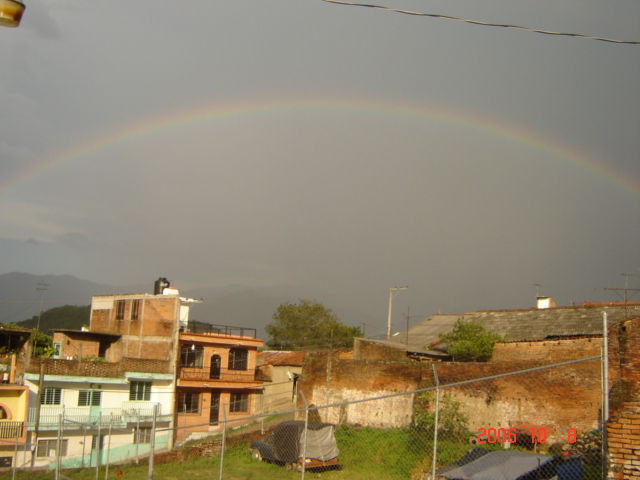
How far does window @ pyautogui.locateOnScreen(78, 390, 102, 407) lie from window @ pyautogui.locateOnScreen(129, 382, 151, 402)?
241 cm

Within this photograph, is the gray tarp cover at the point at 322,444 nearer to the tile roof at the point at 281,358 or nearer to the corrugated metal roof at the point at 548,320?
the corrugated metal roof at the point at 548,320

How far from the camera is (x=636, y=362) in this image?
12719 millimetres

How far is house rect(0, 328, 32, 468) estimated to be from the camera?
89.1 feet

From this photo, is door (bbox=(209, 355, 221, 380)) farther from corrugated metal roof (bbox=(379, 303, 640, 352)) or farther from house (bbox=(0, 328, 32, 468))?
corrugated metal roof (bbox=(379, 303, 640, 352))

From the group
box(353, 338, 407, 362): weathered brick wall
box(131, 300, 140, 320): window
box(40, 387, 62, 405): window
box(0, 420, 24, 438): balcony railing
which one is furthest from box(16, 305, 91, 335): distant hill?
box(353, 338, 407, 362): weathered brick wall

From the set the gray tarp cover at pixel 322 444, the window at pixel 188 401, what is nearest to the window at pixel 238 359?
the window at pixel 188 401

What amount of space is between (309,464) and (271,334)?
183 ft

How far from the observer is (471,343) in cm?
2850

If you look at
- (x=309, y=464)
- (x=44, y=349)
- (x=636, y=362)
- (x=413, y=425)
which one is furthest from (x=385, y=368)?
(x=44, y=349)

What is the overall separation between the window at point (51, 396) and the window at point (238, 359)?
1155 centimetres

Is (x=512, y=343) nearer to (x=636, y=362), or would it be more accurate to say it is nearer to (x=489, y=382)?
(x=489, y=382)

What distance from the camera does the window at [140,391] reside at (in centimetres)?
3674

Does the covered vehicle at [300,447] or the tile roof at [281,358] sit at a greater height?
the tile roof at [281,358]

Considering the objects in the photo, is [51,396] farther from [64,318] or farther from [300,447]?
[64,318]
